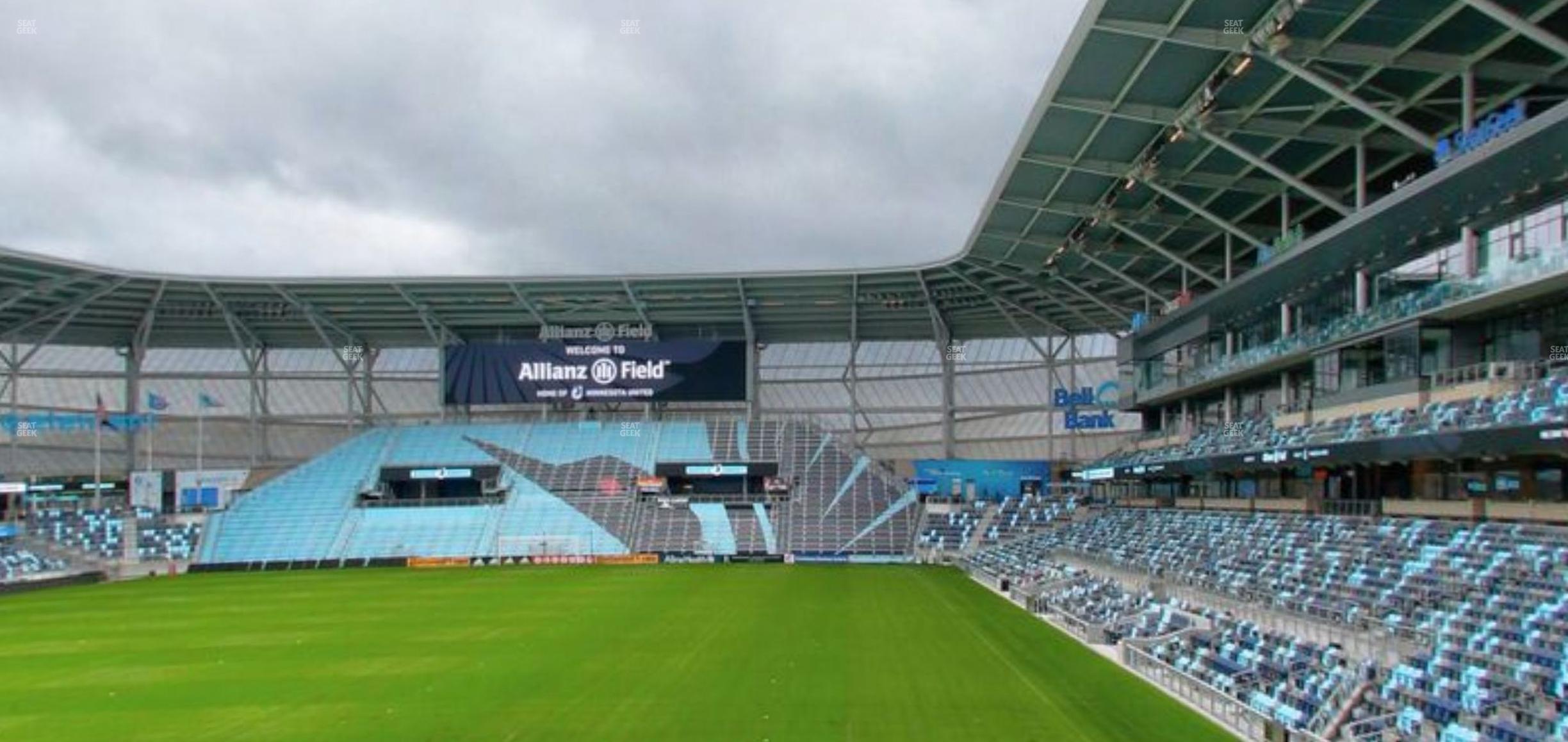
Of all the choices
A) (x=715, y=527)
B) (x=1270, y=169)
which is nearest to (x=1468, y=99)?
(x=1270, y=169)

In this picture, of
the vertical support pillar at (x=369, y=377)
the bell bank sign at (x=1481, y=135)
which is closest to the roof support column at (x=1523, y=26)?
the bell bank sign at (x=1481, y=135)

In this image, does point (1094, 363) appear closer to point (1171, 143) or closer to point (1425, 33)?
point (1171, 143)

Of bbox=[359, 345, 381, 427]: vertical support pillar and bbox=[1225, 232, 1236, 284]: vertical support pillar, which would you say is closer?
bbox=[1225, 232, 1236, 284]: vertical support pillar

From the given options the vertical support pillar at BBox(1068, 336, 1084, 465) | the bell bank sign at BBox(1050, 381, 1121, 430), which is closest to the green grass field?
the bell bank sign at BBox(1050, 381, 1121, 430)

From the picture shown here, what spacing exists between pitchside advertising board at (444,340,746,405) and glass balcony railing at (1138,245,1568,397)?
88.6 feet

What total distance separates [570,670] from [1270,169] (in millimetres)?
24055

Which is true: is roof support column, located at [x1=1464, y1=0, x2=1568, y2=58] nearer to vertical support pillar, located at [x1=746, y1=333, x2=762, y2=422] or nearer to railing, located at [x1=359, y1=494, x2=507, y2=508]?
vertical support pillar, located at [x1=746, y1=333, x2=762, y2=422]

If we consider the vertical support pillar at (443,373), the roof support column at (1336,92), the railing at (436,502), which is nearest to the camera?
the roof support column at (1336,92)

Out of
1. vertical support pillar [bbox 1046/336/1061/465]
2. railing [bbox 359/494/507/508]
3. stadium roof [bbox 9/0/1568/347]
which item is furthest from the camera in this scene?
vertical support pillar [bbox 1046/336/1061/465]

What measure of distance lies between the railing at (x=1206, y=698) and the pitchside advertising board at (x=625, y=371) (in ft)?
144

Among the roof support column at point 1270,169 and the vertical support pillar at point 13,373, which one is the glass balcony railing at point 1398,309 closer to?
the roof support column at point 1270,169

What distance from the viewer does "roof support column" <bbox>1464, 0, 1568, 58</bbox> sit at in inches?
966

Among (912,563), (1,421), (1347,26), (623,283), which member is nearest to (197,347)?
(1,421)

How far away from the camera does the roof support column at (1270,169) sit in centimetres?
3494
